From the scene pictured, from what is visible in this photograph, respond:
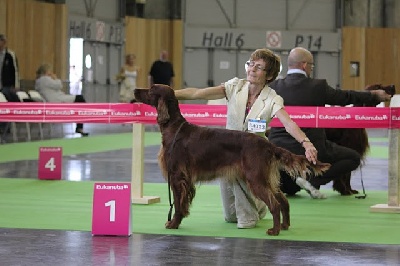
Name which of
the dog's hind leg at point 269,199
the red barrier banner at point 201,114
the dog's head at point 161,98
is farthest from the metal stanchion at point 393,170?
the dog's head at point 161,98

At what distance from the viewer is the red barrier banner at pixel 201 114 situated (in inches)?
298

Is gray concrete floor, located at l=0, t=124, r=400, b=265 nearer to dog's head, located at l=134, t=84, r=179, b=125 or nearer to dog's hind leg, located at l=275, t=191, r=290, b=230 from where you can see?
dog's hind leg, located at l=275, t=191, r=290, b=230

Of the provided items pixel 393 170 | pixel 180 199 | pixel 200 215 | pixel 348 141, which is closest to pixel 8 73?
pixel 348 141

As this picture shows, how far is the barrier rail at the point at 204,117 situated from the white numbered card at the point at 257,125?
1220mm

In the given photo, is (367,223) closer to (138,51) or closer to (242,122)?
(242,122)

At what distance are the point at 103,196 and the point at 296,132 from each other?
133 cm

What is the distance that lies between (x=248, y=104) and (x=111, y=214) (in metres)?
1.36

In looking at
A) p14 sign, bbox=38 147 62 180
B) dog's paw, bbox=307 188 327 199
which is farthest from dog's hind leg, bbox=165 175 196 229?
p14 sign, bbox=38 147 62 180

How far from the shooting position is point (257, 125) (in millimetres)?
6496

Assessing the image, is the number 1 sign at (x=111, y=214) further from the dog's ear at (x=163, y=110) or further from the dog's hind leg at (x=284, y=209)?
the dog's hind leg at (x=284, y=209)

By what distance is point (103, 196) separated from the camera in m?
5.92

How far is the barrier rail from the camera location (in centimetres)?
751

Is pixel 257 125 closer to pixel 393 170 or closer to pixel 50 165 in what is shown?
pixel 393 170

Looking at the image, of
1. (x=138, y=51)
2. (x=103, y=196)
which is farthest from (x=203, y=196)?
(x=138, y=51)
